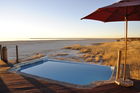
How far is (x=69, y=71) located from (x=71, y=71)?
132mm

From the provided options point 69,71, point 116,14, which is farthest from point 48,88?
point 69,71

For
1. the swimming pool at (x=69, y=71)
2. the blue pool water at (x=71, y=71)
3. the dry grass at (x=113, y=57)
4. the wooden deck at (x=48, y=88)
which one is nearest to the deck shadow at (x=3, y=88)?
the wooden deck at (x=48, y=88)

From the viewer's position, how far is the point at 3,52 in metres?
8.36

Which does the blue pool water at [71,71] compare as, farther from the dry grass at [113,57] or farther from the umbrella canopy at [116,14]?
the umbrella canopy at [116,14]

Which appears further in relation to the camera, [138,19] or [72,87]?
[138,19]

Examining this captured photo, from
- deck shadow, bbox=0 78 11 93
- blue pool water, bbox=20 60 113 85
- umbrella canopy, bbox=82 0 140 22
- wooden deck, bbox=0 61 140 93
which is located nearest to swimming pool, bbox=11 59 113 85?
blue pool water, bbox=20 60 113 85

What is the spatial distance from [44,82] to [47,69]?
14.8 ft

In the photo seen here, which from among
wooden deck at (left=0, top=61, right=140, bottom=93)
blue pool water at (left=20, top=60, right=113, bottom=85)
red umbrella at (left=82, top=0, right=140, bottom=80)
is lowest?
blue pool water at (left=20, top=60, right=113, bottom=85)

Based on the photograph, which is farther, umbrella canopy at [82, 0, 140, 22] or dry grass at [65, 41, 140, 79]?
dry grass at [65, 41, 140, 79]

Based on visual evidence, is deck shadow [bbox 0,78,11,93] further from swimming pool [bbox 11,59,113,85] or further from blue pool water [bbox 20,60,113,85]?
blue pool water [bbox 20,60,113,85]

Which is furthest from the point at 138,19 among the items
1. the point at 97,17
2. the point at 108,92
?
the point at 108,92

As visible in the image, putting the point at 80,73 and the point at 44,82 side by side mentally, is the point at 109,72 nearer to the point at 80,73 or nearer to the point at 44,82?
the point at 80,73

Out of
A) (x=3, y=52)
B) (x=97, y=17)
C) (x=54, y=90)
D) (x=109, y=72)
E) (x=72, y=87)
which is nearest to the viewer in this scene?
(x=54, y=90)

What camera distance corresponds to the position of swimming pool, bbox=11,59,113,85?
7.03 meters
